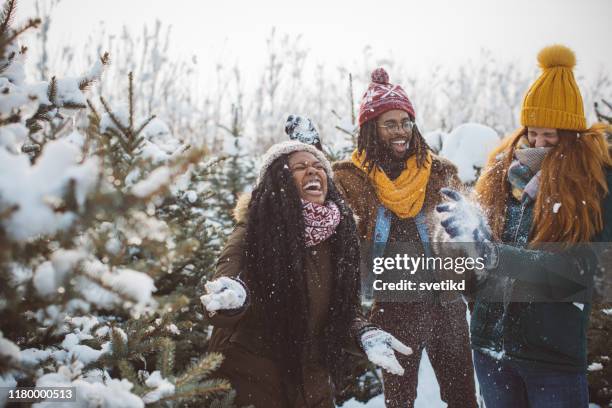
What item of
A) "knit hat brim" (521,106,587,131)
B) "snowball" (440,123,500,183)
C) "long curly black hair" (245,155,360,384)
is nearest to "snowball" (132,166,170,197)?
"long curly black hair" (245,155,360,384)

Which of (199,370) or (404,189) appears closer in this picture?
(199,370)

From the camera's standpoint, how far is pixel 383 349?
1933mm

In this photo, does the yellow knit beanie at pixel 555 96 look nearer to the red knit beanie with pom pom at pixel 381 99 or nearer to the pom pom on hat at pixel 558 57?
the pom pom on hat at pixel 558 57

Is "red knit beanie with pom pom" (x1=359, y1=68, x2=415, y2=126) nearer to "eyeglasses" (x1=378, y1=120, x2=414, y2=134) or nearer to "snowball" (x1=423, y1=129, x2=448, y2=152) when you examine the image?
"eyeglasses" (x1=378, y1=120, x2=414, y2=134)

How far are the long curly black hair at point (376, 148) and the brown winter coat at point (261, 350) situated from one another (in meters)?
0.87

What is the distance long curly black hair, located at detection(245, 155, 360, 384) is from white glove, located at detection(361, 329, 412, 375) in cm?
16

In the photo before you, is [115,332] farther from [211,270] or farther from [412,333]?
[211,270]

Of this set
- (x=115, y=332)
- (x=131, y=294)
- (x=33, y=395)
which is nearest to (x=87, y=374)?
(x=115, y=332)

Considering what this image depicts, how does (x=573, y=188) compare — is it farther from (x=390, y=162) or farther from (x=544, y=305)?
(x=390, y=162)

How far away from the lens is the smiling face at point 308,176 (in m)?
2.28

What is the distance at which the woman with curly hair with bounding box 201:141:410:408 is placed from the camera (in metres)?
1.95

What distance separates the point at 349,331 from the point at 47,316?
1.54 meters

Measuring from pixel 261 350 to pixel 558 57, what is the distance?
2066mm

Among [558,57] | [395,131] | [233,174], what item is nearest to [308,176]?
[395,131]
